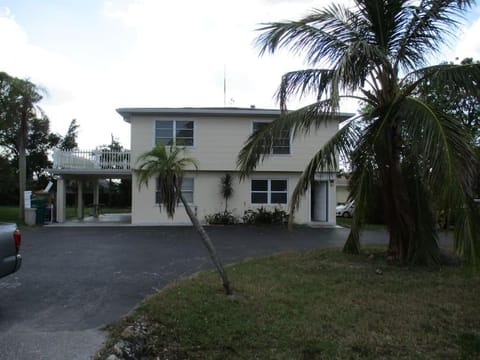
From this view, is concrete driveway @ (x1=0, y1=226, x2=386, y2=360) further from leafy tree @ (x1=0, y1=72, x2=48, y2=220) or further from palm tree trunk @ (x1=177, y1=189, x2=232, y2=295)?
leafy tree @ (x1=0, y1=72, x2=48, y2=220)

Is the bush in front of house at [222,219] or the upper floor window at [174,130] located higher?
the upper floor window at [174,130]

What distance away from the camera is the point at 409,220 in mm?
8242

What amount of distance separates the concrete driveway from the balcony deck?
3340 millimetres

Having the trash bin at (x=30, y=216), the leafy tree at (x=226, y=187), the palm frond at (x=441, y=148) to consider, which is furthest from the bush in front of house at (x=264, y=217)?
the palm frond at (x=441, y=148)

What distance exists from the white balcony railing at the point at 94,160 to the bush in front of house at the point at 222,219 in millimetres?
4583

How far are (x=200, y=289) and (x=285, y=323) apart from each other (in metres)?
1.79

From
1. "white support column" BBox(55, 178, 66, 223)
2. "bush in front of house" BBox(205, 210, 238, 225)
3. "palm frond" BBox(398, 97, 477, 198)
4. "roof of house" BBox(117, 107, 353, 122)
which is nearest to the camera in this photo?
"palm frond" BBox(398, 97, 477, 198)

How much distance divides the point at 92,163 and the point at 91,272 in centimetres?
1245

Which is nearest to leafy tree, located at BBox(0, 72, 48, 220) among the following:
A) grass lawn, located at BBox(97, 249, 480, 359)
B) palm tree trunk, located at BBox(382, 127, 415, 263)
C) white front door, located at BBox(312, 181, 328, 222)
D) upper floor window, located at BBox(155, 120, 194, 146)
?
upper floor window, located at BBox(155, 120, 194, 146)

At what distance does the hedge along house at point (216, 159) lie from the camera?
18562mm

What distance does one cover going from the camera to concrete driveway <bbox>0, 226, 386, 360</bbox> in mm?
4355

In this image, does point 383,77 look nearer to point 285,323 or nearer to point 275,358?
point 285,323

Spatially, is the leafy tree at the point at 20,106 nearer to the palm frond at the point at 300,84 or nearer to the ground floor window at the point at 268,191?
the ground floor window at the point at 268,191

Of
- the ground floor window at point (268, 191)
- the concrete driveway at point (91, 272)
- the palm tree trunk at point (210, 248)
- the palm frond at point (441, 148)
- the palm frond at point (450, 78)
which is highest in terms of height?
the palm frond at point (450, 78)
